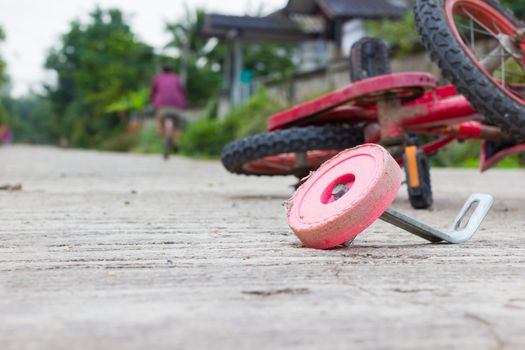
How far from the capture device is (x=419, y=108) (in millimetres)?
4066

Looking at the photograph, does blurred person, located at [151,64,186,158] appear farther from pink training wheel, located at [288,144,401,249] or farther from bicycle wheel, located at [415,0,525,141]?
pink training wheel, located at [288,144,401,249]

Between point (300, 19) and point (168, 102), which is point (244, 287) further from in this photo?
point (300, 19)

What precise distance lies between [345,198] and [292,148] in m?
1.83

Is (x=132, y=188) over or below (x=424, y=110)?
below

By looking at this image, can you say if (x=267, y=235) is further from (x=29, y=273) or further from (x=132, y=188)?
(x=132, y=188)

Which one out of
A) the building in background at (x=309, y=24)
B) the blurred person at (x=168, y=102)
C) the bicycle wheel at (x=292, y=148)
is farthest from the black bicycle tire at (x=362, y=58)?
the building in background at (x=309, y=24)

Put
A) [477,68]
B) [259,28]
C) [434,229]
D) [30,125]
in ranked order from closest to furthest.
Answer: [434,229]
[477,68]
[259,28]
[30,125]

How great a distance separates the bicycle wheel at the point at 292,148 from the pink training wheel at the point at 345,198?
58.3 inches

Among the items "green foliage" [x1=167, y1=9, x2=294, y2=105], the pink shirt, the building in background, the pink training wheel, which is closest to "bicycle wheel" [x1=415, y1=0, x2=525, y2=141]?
the pink training wheel

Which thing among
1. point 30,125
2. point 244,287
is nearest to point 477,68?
point 244,287

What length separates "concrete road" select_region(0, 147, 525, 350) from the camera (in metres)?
1.31

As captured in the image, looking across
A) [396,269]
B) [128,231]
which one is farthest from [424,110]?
[396,269]

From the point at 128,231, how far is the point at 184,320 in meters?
1.58

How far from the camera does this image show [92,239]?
2689mm
